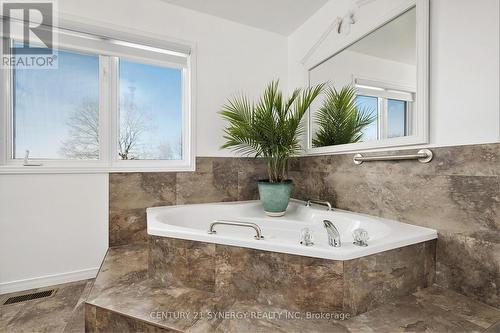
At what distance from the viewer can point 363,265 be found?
1.11m

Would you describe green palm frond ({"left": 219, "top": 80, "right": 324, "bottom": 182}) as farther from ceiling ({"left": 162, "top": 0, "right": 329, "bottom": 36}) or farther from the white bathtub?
ceiling ({"left": 162, "top": 0, "right": 329, "bottom": 36})

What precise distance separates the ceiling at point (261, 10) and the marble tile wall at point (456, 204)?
1.57 metres

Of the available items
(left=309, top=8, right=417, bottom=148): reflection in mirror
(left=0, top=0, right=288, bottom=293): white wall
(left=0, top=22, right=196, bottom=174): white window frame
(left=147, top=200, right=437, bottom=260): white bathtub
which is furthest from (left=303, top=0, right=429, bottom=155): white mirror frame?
(left=0, top=22, right=196, bottom=174): white window frame

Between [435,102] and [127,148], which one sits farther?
[127,148]

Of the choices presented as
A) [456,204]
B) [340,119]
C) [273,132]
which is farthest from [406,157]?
[273,132]

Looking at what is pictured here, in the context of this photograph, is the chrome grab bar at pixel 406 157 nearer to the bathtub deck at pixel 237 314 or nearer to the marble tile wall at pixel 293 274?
the marble tile wall at pixel 293 274

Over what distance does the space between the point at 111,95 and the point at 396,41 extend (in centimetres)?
217

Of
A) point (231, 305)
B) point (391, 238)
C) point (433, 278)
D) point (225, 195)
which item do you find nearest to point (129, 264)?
point (231, 305)

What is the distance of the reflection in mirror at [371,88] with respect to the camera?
1509mm

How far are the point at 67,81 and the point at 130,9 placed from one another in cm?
79

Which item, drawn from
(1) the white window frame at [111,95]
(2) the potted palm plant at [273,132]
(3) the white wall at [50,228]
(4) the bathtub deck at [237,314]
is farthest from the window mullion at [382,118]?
(3) the white wall at [50,228]

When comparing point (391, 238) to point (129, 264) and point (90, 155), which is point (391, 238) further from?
point (90, 155)

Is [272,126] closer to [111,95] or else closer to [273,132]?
[273,132]

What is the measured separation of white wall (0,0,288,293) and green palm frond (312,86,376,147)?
0.82 m
